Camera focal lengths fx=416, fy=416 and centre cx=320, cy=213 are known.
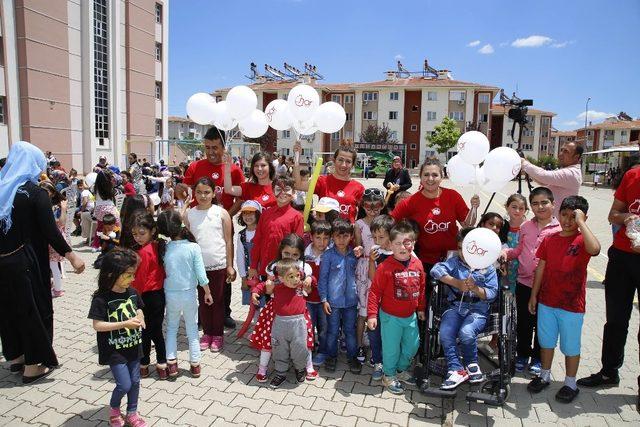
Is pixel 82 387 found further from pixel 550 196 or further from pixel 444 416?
pixel 550 196

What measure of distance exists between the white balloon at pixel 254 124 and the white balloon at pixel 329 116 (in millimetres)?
968

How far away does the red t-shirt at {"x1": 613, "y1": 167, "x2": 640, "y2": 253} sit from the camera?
11.0ft

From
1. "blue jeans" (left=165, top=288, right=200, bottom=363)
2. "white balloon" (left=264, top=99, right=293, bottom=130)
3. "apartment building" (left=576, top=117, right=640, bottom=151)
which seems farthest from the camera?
"apartment building" (left=576, top=117, right=640, bottom=151)

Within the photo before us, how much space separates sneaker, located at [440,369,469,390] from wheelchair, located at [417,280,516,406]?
1.4 inches

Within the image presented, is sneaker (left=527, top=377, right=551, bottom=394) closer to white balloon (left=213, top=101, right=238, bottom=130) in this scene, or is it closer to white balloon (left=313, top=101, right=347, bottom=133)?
white balloon (left=313, top=101, right=347, bottom=133)

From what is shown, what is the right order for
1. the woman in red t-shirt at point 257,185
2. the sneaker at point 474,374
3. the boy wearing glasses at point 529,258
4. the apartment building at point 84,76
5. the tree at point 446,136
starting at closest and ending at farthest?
the sneaker at point 474,374 → the boy wearing glasses at point 529,258 → the woman in red t-shirt at point 257,185 → the apartment building at point 84,76 → the tree at point 446,136

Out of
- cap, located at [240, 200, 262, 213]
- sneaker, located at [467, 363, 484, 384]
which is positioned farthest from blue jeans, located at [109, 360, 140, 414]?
sneaker, located at [467, 363, 484, 384]

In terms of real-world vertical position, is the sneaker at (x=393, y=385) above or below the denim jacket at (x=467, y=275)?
below

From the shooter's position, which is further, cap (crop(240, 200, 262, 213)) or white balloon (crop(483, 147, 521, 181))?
cap (crop(240, 200, 262, 213))

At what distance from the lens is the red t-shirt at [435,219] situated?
3.83 meters

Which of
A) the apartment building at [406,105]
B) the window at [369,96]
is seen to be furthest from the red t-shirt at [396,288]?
the window at [369,96]

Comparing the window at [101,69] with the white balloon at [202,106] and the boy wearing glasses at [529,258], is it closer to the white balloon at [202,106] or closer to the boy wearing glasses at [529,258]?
the white balloon at [202,106]

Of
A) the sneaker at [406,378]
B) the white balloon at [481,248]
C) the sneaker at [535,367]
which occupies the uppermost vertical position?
the white balloon at [481,248]

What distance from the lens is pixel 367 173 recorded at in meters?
36.4
